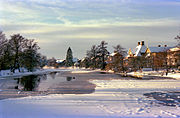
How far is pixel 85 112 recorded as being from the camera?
323 inches

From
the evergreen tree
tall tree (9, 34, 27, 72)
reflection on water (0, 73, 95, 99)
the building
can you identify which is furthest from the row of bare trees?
the evergreen tree

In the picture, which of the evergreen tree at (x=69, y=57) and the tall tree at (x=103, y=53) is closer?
the tall tree at (x=103, y=53)

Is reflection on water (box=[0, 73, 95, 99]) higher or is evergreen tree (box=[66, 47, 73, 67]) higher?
evergreen tree (box=[66, 47, 73, 67])

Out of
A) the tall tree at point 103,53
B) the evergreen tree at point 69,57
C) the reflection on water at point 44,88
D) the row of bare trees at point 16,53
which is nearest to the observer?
the reflection on water at point 44,88

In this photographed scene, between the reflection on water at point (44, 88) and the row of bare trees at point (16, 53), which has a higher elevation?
the row of bare trees at point (16, 53)

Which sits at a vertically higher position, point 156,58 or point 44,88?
point 156,58

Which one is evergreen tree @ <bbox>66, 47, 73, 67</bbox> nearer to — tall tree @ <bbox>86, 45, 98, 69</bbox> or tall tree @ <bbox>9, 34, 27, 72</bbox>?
tall tree @ <bbox>86, 45, 98, 69</bbox>

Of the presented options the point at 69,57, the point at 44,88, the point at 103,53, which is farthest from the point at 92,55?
the point at 44,88

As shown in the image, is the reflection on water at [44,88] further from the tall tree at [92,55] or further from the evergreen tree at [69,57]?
the evergreen tree at [69,57]

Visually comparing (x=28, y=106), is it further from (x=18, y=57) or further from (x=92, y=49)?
(x=92, y=49)

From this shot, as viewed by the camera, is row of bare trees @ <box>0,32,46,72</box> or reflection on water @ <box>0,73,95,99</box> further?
row of bare trees @ <box>0,32,46,72</box>

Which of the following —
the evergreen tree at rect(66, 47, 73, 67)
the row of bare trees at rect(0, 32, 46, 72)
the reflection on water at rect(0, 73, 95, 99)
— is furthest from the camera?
the evergreen tree at rect(66, 47, 73, 67)

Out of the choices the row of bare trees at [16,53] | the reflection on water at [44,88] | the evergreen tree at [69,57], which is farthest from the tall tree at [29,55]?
the evergreen tree at [69,57]

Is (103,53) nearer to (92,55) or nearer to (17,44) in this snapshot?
(92,55)
